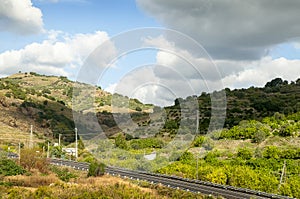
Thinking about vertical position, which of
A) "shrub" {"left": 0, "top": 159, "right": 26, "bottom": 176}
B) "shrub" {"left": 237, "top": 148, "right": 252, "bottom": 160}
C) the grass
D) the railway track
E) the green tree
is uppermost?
the green tree

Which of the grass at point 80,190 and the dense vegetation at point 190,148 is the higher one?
the dense vegetation at point 190,148

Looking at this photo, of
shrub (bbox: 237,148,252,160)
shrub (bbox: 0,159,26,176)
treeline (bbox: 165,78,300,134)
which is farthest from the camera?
treeline (bbox: 165,78,300,134)

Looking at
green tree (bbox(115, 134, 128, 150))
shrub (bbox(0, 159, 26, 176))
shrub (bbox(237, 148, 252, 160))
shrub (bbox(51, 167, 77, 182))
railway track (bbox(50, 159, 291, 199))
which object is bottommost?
railway track (bbox(50, 159, 291, 199))

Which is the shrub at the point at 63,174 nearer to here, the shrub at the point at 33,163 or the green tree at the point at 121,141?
the shrub at the point at 33,163

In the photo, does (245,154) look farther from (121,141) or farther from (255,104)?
(255,104)

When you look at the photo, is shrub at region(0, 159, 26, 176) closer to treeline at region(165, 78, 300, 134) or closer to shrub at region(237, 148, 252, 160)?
shrub at region(237, 148, 252, 160)

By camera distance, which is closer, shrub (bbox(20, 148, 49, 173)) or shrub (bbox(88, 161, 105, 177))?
shrub (bbox(88, 161, 105, 177))

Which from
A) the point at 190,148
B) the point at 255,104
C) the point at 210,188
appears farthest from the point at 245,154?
the point at 255,104

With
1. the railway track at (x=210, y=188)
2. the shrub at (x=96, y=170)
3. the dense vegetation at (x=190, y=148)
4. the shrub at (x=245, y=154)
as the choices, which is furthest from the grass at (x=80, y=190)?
the shrub at (x=245, y=154)

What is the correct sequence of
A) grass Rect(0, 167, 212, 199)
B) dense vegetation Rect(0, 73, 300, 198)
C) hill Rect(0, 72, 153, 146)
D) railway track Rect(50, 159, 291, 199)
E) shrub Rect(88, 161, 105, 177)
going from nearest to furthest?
grass Rect(0, 167, 212, 199)
railway track Rect(50, 159, 291, 199)
dense vegetation Rect(0, 73, 300, 198)
shrub Rect(88, 161, 105, 177)
hill Rect(0, 72, 153, 146)

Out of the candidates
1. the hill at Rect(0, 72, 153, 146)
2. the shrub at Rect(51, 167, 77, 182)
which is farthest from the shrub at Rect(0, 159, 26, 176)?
the hill at Rect(0, 72, 153, 146)

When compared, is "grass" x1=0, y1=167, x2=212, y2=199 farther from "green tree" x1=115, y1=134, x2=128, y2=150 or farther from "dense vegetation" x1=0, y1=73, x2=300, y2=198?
"green tree" x1=115, y1=134, x2=128, y2=150

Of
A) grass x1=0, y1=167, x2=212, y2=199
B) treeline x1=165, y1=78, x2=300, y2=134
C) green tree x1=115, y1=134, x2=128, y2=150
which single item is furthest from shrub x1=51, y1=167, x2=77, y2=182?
treeline x1=165, y1=78, x2=300, y2=134

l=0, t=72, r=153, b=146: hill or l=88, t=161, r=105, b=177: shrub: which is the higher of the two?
l=0, t=72, r=153, b=146: hill
